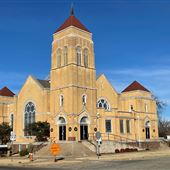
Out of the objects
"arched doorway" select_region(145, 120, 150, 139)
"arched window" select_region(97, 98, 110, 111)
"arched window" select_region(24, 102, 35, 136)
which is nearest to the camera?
"arched window" select_region(24, 102, 35, 136)

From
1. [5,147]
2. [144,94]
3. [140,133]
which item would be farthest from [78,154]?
[144,94]

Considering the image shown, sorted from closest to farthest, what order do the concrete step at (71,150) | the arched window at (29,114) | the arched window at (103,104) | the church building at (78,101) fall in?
the concrete step at (71,150) → the church building at (78,101) → the arched window at (29,114) → the arched window at (103,104)

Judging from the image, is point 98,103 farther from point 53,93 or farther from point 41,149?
point 41,149

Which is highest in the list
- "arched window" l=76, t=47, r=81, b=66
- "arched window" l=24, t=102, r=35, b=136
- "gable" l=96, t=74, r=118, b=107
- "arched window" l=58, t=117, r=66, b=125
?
"arched window" l=76, t=47, r=81, b=66

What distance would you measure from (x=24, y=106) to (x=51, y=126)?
943cm

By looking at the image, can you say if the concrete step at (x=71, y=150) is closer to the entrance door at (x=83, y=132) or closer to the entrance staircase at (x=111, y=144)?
the entrance staircase at (x=111, y=144)

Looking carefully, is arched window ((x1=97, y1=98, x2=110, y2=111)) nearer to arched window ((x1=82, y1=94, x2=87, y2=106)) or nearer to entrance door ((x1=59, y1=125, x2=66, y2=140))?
arched window ((x1=82, y1=94, x2=87, y2=106))

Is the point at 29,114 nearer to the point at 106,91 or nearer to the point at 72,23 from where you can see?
the point at 106,91

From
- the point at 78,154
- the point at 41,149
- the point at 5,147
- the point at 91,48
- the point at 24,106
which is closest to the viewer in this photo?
the point at 78,154

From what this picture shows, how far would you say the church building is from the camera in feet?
167

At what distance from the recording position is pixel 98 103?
192ft

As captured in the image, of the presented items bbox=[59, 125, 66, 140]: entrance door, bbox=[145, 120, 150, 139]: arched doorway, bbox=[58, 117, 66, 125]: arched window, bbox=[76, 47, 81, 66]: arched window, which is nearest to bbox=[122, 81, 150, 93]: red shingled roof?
bbox=[145, 120, 150, 139]: arched doorway

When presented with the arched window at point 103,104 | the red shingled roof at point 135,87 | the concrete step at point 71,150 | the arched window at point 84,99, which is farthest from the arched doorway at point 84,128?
the red shingled roof at point 135,87

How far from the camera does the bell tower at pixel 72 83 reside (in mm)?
49928
